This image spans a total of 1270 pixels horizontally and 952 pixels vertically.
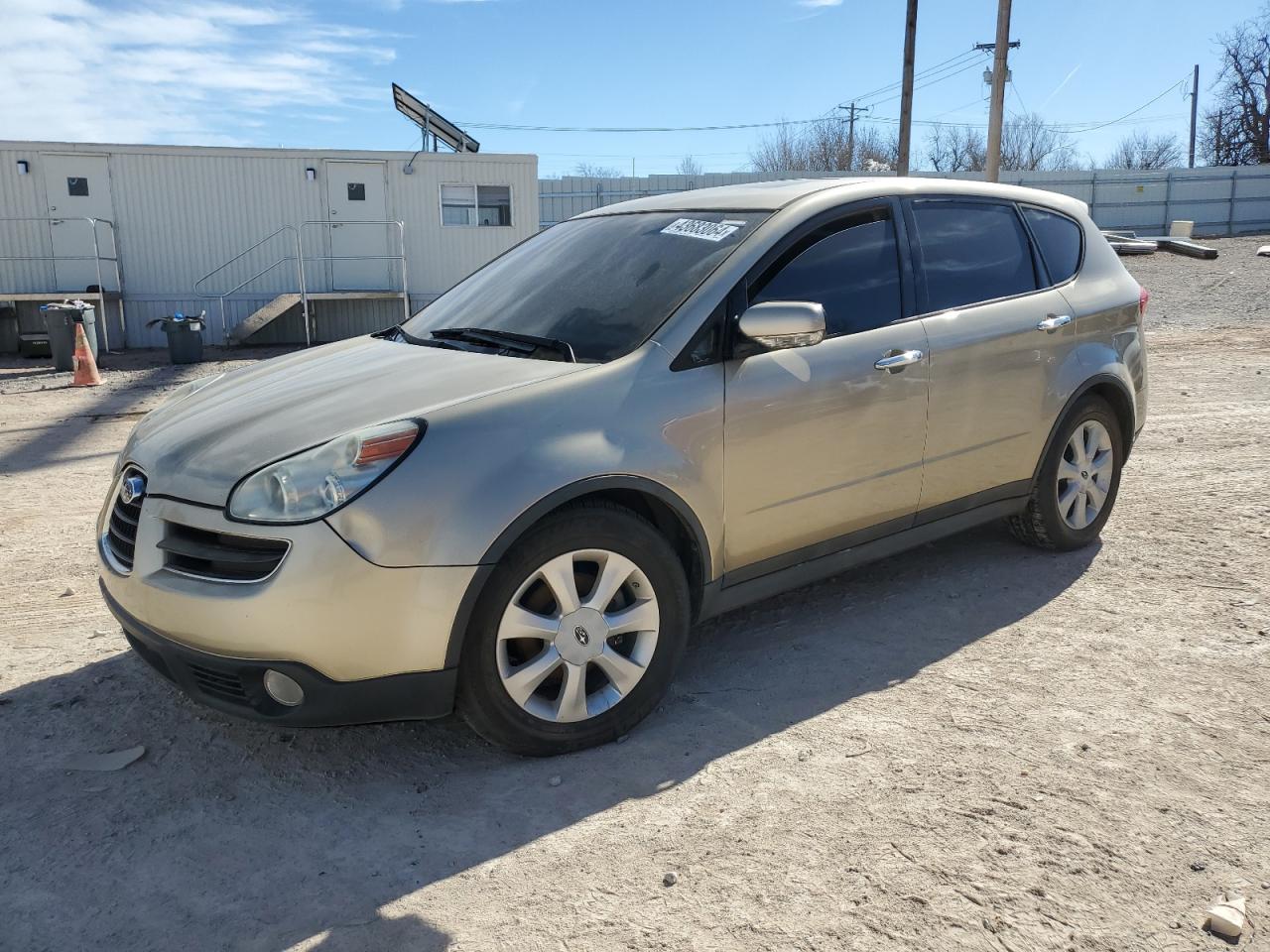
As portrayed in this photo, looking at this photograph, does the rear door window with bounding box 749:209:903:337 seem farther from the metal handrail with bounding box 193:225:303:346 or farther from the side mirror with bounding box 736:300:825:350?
the metal handrail with bounding box 193:225:303:346

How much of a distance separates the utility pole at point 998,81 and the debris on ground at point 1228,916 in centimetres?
2162

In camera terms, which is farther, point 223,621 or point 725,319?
point 725,319

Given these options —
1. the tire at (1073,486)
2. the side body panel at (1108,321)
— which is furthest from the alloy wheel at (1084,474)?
the side body panel at (1108,321)

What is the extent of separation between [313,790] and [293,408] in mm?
1170

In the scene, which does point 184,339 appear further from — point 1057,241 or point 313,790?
point 313,790

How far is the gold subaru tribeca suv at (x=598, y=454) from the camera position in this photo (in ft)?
9.23

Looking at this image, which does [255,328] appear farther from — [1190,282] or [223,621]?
[1190,282]

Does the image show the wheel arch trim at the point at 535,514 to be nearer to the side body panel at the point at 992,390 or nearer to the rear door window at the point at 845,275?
the rear door window at the point at 845,275

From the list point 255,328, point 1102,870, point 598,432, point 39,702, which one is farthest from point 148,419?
point 255,328

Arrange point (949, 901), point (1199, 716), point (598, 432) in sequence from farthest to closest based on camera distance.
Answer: point (1199, 716) < point (598, 432) < point (949, 901)

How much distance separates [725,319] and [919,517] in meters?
1.34

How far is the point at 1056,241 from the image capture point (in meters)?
4.86

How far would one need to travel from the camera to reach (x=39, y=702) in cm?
360

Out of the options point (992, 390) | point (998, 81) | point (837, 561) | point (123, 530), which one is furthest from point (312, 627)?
point (998, 81)
